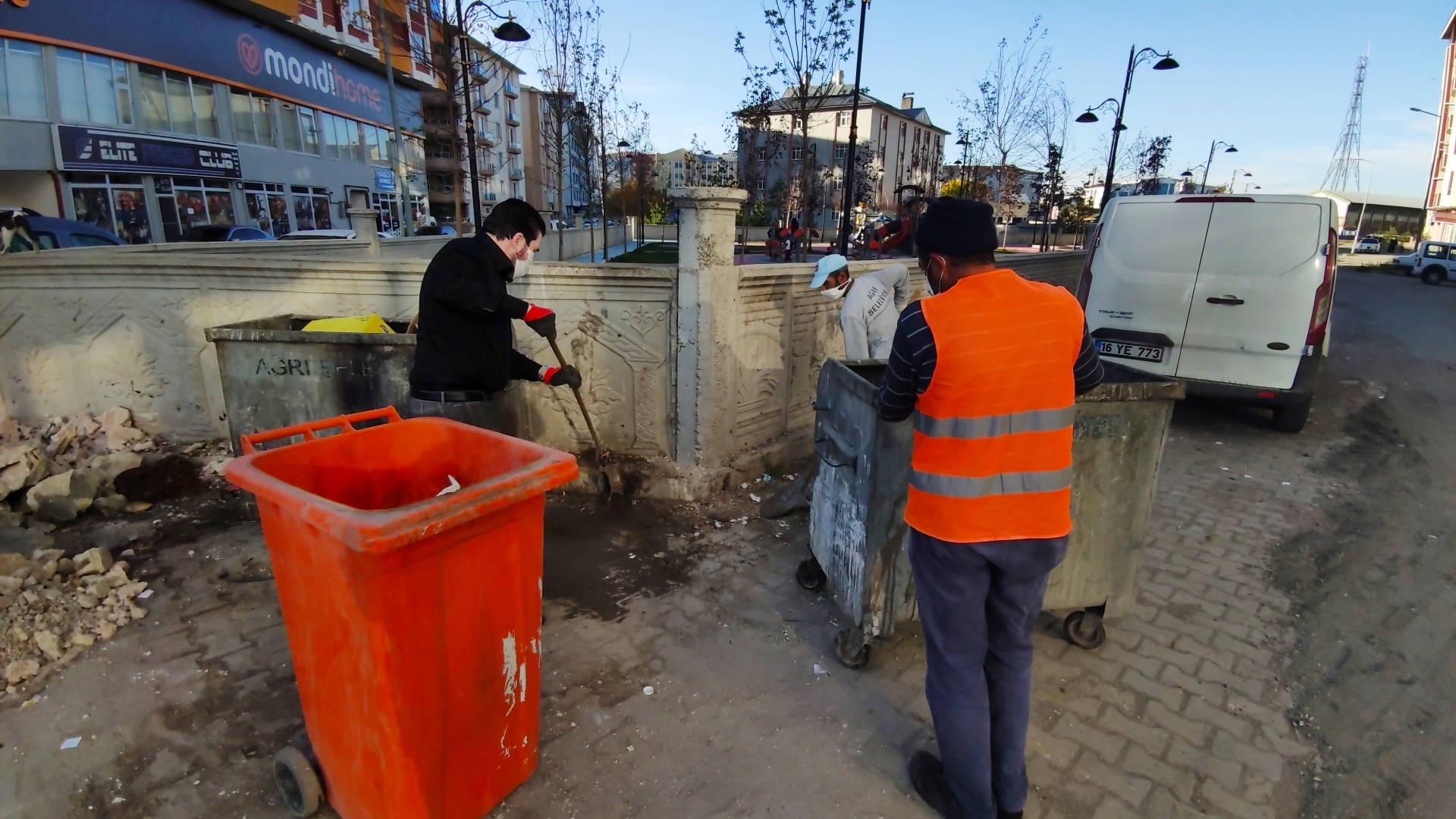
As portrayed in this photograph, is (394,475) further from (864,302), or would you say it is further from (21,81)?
(21,81)

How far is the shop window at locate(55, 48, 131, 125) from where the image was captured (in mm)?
19281

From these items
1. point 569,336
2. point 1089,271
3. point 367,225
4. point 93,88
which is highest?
point 93,88

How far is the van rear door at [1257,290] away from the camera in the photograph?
5684 mm

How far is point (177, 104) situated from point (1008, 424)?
30295 millimetres

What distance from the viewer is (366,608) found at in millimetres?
1742

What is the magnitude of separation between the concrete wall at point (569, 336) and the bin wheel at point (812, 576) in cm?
133

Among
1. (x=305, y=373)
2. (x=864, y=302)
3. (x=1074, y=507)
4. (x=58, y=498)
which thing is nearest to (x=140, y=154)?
(x=58, y=498)

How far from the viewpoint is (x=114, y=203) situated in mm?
20906

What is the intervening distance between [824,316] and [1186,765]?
387 cm

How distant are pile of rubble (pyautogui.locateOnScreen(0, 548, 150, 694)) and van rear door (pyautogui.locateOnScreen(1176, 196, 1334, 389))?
24.9 ft

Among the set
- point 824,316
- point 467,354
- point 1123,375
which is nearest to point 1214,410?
point 824,316

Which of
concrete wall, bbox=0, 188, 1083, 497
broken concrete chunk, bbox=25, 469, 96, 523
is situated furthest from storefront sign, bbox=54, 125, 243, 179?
broken concrete chunk, bbox=25, 469, 96, 523

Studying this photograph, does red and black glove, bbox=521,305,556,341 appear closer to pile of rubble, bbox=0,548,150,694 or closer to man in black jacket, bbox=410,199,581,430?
man in black jacket, bbox=410,199,581,430

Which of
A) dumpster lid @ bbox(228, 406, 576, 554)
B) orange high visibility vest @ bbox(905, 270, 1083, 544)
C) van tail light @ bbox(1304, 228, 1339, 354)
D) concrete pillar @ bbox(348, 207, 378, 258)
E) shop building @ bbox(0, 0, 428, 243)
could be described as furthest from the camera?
shop building @ bbox(0, 0, 428, 243)
